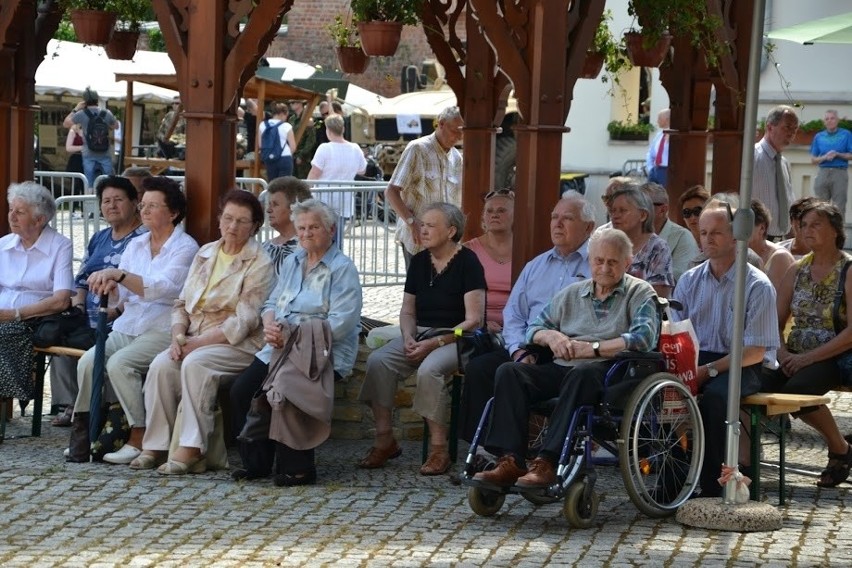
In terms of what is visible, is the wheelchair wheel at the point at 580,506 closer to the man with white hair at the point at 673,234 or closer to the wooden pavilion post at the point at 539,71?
the wooden pavilion post at the point at 539,71

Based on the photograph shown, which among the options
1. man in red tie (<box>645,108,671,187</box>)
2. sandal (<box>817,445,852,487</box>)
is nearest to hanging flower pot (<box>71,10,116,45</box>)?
sandal (<box>817,445,852,487</box>)

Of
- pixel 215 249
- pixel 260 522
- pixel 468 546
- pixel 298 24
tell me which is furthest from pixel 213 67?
pixel 298 24

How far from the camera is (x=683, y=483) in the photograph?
7.64 meters

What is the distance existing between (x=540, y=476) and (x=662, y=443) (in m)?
0.66

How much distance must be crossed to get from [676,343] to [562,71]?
5.58ft

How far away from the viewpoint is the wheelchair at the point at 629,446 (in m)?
7.14

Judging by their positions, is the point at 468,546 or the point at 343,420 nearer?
the point at 468,546

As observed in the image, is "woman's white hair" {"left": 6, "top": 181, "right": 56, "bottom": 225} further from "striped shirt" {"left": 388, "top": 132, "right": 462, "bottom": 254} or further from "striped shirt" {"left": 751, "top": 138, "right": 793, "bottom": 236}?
"striped shirt" {"left": 751, "top": 138, "right": 793, "bottom": 236}

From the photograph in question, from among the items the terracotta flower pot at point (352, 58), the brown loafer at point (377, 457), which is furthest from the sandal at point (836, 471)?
the terracotta flower pot at point (352, 58)

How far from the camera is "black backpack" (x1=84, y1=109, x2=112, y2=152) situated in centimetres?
2406

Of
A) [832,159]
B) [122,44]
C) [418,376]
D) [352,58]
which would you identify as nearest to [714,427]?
[418,376]

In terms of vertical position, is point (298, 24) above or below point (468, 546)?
above

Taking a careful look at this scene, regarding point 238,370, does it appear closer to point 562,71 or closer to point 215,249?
point 215,249

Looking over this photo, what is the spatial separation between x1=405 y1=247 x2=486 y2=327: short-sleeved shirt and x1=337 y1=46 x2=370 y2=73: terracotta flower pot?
357 centimetres
